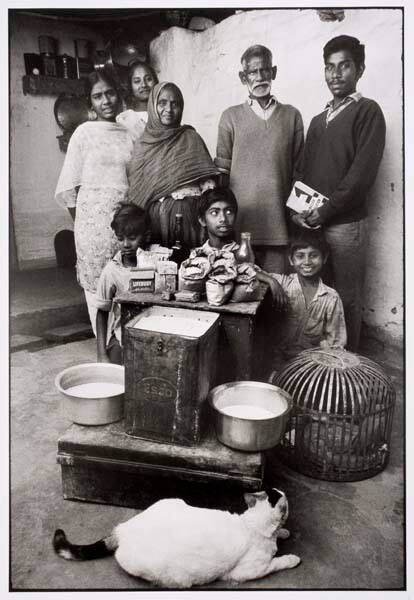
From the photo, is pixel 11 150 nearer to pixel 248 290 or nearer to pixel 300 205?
pixel 248 290

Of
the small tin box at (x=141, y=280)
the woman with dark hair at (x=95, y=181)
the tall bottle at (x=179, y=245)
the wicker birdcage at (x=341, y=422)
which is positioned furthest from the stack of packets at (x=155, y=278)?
the wicker birdcage at (x=341, y=422)

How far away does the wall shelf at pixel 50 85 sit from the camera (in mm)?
2895

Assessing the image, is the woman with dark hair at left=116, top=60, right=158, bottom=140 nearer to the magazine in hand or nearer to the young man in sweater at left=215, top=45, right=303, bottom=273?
the young man in sweater at left=215, top=45, right=303, bottom=273

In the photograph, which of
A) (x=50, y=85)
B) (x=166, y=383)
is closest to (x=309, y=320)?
(x=166, y=383)

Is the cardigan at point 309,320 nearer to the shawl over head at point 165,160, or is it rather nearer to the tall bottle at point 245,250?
the tall bottle at point 245,250

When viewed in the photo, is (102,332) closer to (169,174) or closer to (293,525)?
(169,174)

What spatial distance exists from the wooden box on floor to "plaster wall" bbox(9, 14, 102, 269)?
120 cm

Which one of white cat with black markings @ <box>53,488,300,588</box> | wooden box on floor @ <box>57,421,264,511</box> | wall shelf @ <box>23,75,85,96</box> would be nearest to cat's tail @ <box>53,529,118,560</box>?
white cat with black markings @ <box>53,488,300,588</box>

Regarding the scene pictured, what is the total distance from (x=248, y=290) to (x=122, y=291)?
0.86 m

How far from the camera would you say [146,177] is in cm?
333

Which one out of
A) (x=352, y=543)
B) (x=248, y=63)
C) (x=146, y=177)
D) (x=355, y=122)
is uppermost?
(x=248, y=63)

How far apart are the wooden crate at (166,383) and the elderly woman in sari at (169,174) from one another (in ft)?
3.29
